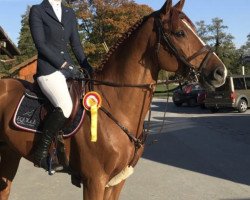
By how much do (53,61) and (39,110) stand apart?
56 centimetres

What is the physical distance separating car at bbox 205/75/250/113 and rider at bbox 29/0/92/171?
785 inches

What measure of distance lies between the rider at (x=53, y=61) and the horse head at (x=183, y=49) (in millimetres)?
924

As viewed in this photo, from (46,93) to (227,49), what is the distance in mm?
79193

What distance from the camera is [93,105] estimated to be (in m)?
4.22

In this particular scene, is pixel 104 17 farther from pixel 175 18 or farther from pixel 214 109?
pixel 175 18

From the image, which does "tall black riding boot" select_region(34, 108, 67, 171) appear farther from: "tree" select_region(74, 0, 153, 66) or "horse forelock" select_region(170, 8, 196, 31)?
"tree" select_region(74, 0, 153, 66)

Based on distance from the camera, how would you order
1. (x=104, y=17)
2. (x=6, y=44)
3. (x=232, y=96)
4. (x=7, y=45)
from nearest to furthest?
1. (x=6, y=44)
2. (x=7, y=45)
3. (x=232, y=96)
4. (x=104, y=17)

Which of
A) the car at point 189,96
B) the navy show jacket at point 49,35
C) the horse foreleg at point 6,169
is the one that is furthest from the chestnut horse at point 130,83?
the car at point 189,96

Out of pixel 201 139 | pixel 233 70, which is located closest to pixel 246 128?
pixel 201 139

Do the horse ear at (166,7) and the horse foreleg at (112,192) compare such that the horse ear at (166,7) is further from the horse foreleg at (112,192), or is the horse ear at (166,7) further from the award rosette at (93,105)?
the horse foreleg at (112,192)

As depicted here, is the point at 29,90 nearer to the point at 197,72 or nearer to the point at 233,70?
the point at 197,72

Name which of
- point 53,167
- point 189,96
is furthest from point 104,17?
point 53,167

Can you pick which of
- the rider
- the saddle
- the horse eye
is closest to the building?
the saddle

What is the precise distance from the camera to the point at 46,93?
4410 mm
